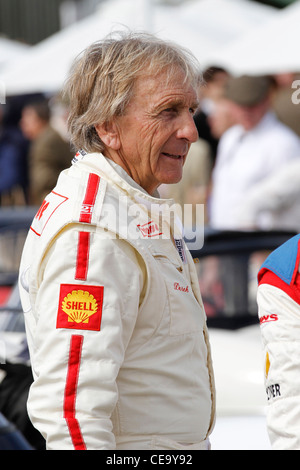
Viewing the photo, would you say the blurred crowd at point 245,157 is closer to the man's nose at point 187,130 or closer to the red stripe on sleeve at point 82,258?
the man's nose at point 187,130

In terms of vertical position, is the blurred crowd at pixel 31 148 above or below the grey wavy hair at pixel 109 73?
below

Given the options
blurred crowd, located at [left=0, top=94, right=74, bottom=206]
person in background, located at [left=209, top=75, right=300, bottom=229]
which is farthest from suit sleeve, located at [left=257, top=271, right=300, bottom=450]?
blurred crowd, located at [left=0, top=94, right=74, bottom=206]

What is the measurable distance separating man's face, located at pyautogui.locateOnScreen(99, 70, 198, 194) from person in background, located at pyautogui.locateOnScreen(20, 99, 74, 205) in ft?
21.1

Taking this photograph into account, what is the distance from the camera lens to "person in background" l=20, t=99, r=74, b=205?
879 centimetres

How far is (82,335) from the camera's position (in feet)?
5.77

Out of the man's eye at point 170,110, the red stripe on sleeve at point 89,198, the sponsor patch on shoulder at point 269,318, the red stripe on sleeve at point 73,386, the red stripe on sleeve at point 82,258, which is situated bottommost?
the sponsor patch on shoulder at point 269,318

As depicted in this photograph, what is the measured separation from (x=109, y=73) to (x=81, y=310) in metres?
0.62

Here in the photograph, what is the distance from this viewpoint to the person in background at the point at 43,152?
8789mm

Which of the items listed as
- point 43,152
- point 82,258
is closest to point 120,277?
point 82,258

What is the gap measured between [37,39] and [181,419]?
28084 millimetres

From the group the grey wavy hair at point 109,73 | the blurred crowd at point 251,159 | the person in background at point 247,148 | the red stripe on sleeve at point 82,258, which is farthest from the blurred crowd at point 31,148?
the red stripe on sleeve at point 82,258

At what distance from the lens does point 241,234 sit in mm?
5352

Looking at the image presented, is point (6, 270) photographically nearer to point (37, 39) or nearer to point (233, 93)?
point (233, 93)

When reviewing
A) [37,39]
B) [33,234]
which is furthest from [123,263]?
[37,39]
